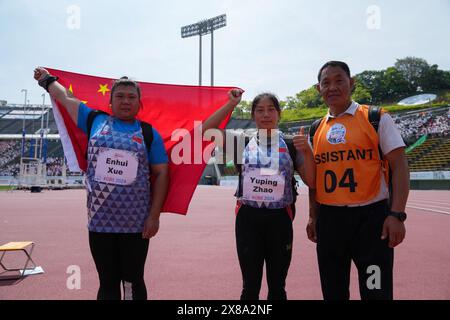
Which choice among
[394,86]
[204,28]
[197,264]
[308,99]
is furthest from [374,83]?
[197,264]

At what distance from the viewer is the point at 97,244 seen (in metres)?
2.51

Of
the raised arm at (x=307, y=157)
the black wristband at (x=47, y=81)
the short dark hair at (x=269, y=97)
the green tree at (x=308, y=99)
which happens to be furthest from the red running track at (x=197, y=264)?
the green tree at (x=308, y=99)

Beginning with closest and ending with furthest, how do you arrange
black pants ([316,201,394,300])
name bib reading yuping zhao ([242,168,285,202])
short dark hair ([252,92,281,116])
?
black pants ([316,201,394,300])
name bib reading yuping zhao ([242,168,285,202])
short dark hair ([252,92,281,116])

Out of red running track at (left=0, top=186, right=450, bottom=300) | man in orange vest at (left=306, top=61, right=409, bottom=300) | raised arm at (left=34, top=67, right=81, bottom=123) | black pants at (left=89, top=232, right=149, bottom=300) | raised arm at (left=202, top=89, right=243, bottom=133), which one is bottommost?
red running track at (left=0, top=186, right=450, bottom=300)

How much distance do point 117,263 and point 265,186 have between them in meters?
1.20

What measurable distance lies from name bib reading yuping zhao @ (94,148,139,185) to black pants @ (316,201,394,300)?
141 centimetres

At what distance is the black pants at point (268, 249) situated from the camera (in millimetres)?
2596

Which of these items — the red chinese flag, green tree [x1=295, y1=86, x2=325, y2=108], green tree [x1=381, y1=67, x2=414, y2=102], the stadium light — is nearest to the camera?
the red chinese flag

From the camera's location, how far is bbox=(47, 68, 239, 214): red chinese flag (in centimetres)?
308

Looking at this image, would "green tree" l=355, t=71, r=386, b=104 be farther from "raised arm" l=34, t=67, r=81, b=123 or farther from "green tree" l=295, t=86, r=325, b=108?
"raised arm" l=34, t=67, r=81, b=123

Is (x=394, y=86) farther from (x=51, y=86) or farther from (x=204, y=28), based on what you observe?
(x=51, y=86)

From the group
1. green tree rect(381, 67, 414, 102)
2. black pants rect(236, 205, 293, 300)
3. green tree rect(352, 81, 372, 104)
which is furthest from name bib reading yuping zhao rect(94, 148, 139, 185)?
green tree rect(381, 67, 414, 102)
